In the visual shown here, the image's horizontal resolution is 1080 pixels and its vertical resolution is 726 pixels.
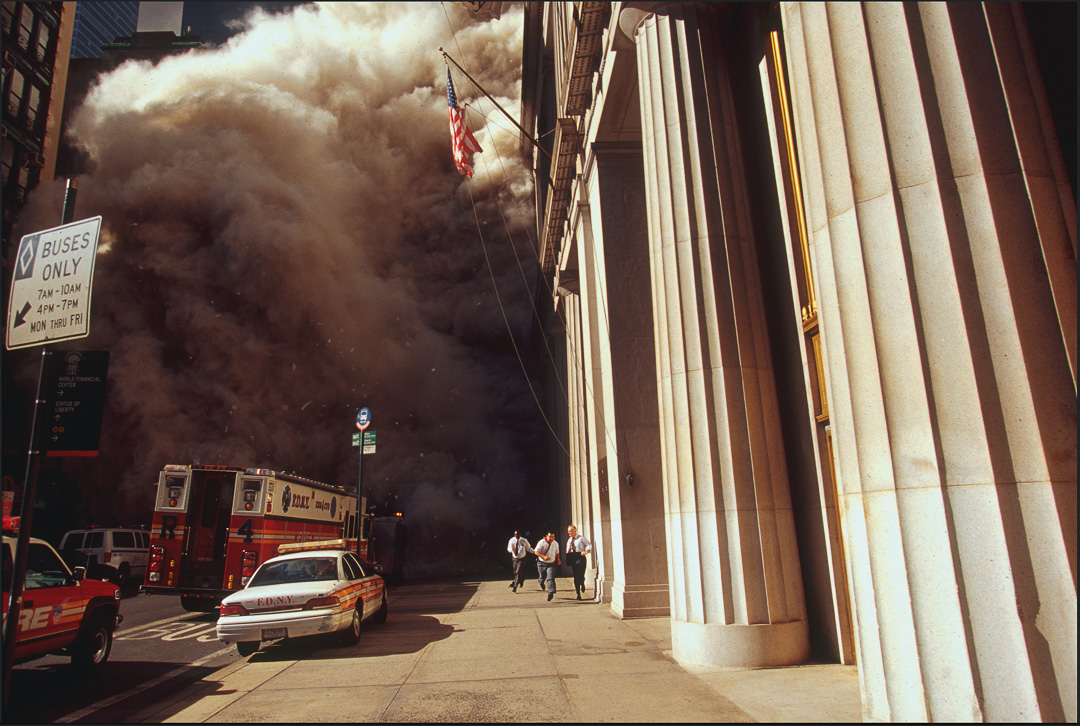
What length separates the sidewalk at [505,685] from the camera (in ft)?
17.1

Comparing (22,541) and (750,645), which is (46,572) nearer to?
(22,541)

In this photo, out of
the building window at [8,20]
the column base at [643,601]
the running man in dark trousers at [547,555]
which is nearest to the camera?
the column base at [643,601]

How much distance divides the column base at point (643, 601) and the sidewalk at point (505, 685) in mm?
A: 1121

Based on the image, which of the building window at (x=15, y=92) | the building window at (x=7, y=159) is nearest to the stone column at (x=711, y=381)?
the building window at (x=7, y=159)

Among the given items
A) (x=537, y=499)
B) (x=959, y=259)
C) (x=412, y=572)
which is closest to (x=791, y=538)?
(x=959, y=259)

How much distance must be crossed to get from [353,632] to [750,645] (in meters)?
5.60

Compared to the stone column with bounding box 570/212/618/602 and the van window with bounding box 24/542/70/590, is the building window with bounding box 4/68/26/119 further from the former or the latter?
the van window with bounding box 24/542/70/590

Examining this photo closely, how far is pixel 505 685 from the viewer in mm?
6254

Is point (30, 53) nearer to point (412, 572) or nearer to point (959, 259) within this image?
point (412, 572)

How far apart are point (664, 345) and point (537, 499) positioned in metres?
32.2

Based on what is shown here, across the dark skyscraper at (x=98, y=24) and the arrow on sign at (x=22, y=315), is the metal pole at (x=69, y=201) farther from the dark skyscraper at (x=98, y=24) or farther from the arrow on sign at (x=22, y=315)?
the dark skyscraper at (x=98, y=24)

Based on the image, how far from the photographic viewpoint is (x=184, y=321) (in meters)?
36.6

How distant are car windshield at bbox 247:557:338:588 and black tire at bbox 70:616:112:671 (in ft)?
5.87

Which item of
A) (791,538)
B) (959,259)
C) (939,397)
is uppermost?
(959,259)
